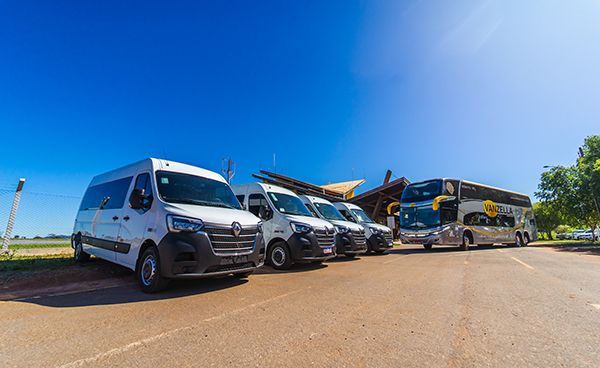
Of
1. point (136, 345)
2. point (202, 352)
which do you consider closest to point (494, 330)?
point (202, 352)

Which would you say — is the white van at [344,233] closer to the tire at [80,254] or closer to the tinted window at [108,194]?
the tinted window at [108,194]

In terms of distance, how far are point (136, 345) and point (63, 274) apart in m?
4.90

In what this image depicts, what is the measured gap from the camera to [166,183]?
5.39m

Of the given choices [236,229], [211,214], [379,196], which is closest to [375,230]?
[236,229]

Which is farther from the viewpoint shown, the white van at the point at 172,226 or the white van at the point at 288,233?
the white van at the point at 288,233

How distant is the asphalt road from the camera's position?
2.30 m

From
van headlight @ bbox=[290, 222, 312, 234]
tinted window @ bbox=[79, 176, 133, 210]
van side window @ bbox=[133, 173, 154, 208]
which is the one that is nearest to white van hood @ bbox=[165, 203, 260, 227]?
van side window @ bbox=[133, 173, 154, 208]

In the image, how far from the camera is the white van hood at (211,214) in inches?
184

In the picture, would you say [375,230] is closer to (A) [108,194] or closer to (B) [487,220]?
(A) [108,194]

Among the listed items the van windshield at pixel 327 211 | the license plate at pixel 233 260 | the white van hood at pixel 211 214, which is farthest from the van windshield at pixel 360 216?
the license plate at pixel 233 260

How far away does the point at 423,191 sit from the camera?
17016 millimetres

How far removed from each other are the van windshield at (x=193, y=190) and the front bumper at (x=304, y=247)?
6.42 ft

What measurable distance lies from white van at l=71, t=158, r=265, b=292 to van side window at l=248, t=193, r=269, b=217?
1.91 meters

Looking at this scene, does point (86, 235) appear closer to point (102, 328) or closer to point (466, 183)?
point (102, 328)
